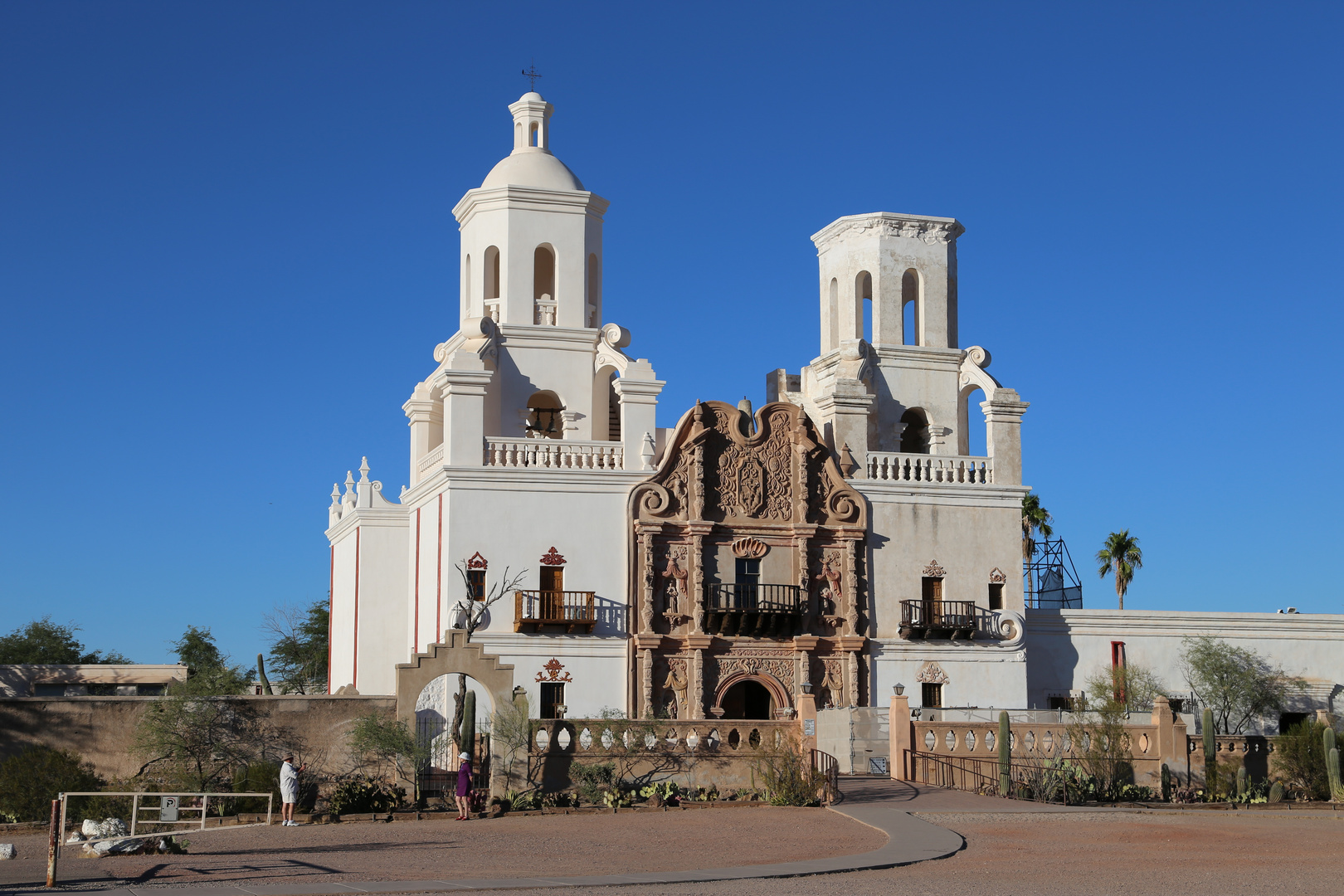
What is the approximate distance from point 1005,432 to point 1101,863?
76.6 ft

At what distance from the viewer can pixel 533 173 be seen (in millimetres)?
45469

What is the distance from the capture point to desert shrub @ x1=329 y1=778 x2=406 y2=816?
29.1 m

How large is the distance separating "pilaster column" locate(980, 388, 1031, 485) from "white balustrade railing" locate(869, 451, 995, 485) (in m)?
0.29

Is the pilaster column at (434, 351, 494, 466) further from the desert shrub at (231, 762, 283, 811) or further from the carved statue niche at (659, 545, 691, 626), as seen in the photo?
the desert shrub at (231, 762, 283, 811)

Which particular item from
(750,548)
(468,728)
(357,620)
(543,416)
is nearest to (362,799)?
(468,728)

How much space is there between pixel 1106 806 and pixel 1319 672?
16.9 meters

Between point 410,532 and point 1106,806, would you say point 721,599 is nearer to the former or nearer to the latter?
point 410,532

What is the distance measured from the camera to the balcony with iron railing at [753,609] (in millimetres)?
40469

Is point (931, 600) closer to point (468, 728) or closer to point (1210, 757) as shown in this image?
point (1210, 757)

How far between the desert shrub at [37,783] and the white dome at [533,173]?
20.6m

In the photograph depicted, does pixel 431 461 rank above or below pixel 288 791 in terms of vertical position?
above

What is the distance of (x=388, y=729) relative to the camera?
32.0m

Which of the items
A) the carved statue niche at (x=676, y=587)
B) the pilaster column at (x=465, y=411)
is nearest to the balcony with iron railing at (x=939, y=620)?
the carved statue niche at (x=676, y=587)

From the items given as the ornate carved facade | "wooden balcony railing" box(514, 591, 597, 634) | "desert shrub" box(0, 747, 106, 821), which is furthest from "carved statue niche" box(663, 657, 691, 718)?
"desert shrub" box(0, 747, 106, 821)
